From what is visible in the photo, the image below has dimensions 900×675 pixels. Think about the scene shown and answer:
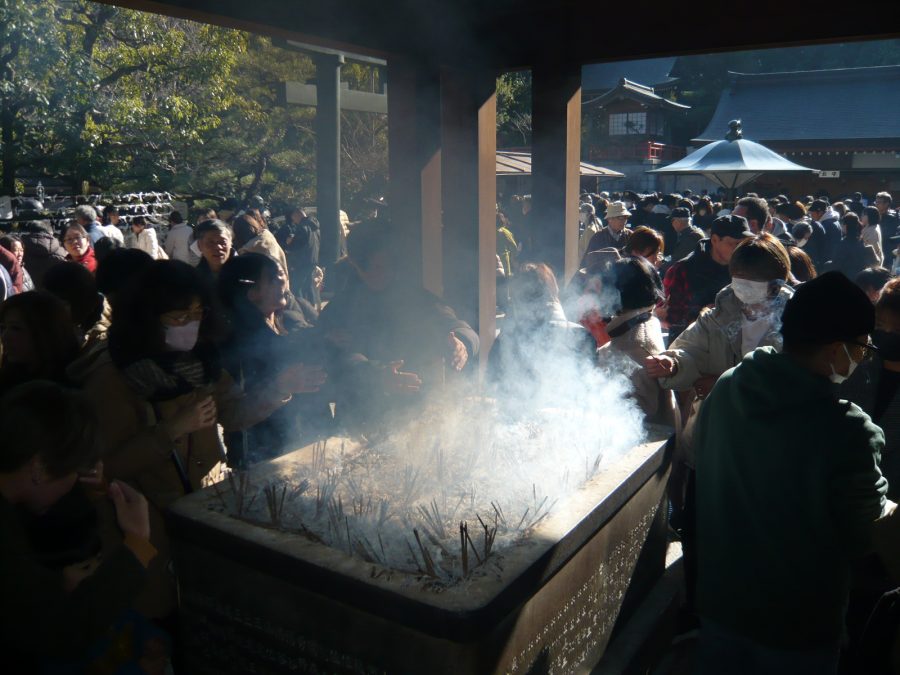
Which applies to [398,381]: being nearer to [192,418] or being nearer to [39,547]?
[192,418]

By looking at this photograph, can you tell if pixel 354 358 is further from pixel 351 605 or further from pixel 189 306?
pixel 351 605

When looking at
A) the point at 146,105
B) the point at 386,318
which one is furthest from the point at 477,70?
the point at 146,105

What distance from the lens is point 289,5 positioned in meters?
3.48

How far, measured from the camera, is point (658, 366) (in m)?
3.21

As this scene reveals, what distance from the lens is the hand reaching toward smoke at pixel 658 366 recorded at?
3203 millimetres

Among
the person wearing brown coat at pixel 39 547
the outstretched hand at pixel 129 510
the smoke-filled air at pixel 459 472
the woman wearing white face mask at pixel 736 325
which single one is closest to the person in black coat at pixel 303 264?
the smoke-filled air at pixel 459 472

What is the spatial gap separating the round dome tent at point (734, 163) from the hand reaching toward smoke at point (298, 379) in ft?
29.3

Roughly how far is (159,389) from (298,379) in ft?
2.06

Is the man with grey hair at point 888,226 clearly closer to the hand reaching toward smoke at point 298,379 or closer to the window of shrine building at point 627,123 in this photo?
the hand reaching toward smoke at point 298,379

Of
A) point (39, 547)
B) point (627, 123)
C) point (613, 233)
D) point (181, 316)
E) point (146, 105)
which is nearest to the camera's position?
point (39, 547)

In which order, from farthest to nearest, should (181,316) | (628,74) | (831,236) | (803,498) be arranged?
(628,74)
(831,236)
(181,316)
(803,498)

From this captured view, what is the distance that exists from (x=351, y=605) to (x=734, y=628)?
1.14m

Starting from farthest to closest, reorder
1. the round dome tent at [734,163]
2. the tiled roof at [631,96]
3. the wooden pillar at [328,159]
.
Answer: the tiled roof at [631,96]
the wooden pillar at [328,159]
the round dome tent at [734,163]

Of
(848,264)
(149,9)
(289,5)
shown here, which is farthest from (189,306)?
(848,264)
